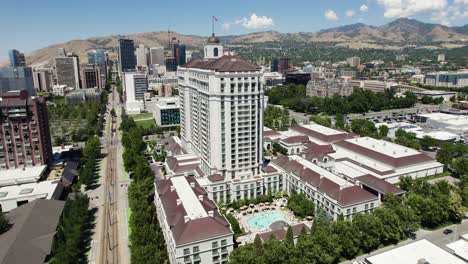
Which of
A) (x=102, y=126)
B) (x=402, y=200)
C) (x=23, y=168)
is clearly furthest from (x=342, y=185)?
(x=102, y=126)

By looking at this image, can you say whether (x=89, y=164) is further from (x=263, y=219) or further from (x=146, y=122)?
(x=146, y=122)

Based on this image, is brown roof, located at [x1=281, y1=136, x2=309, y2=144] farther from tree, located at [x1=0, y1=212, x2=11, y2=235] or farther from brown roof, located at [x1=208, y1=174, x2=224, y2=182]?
tree, located at [x1=0, y1=212, x2=11, y2=235]

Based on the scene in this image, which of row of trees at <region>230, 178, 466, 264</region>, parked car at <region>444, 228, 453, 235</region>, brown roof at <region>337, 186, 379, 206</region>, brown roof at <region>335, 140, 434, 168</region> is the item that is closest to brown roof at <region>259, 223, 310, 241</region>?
row of trees at <region>230, 178, 466, 264</region>

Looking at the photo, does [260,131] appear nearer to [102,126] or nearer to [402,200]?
[402,200]

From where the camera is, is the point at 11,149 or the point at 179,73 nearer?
the point at 11,149

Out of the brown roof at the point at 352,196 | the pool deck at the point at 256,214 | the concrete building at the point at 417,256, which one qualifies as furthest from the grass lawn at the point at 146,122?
the concrete building at the point at 417,256

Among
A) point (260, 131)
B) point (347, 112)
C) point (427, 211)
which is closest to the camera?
point (427, 211)

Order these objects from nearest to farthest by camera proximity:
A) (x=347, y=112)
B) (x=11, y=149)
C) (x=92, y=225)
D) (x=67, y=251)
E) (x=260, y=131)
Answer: (x=67, y=251) < (x=92, y=225) < (x=260, y=131) < (x=11, y=149) < (x=347, y=112)
